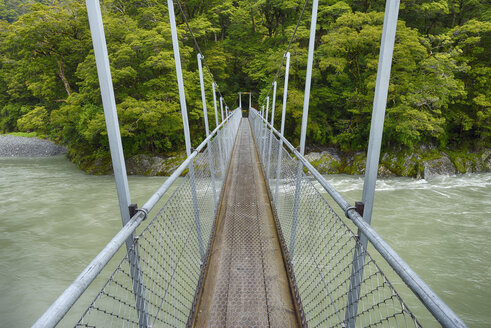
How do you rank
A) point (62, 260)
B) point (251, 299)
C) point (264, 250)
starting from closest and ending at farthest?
point (251, 299) < point (264, 250) < point (62, 260)

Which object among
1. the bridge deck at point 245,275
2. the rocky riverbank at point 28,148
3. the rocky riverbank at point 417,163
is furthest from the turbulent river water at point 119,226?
the rocky riverbank at point 28,148

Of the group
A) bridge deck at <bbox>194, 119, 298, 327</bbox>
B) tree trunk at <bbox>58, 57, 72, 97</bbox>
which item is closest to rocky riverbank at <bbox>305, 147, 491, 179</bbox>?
bridge deck at <bbox>194, 119, 298, 327</bbox>

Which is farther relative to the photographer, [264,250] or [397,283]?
[397,283]

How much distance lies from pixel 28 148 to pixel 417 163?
1912 cm

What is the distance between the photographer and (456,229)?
514 cm

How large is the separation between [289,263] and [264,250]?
292 millimetres

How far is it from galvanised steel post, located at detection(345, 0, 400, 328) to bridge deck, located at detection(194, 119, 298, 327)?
0.63 m

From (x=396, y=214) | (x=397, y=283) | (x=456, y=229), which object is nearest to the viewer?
(x=397, y=283)

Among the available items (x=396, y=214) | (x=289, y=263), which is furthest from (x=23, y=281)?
(x=396, y=214)

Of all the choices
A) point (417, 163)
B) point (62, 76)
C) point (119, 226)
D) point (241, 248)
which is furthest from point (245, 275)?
point (62, 76)

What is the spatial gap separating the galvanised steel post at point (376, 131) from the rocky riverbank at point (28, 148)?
17082mm

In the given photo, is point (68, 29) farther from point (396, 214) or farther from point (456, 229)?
point (456, 229)

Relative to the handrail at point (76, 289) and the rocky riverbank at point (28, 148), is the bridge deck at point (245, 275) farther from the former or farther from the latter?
the rocky riverbank at point (28, 148)

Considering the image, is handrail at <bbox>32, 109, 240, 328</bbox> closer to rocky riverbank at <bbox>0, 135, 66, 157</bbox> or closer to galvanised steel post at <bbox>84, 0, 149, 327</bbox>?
galvanised steel post at <bbox>84, 0, 149, 327</bbox>
